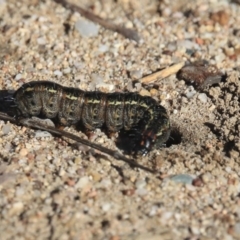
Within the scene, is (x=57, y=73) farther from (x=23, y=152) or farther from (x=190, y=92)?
(x=190, y=92)

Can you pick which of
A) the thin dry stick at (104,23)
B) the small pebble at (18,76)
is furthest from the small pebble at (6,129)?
the thin dry stick at (104,23)

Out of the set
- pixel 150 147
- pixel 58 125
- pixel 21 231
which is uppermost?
pixel 150 147

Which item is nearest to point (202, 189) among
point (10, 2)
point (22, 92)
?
point (22, 92)

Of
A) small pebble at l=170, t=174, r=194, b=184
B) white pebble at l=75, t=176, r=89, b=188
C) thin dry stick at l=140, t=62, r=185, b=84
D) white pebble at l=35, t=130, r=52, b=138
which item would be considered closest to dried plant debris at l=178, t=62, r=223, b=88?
thin dry stick at l=140, t=62, r=185, b=84

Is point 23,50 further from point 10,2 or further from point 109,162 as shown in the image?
point 109,162

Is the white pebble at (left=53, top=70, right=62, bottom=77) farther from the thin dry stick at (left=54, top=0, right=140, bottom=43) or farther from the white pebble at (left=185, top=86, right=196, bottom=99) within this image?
the white pebble at (left=185, top=86, right=196, bottom=99)
